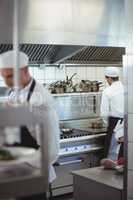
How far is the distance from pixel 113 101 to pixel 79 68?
0.52 m

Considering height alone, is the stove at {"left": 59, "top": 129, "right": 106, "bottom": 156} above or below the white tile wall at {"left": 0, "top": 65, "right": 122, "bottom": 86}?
below

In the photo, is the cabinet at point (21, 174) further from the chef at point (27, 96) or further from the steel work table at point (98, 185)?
the steel work table at point (98, 185)

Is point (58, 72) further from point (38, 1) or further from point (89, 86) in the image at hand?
point (38, 1)

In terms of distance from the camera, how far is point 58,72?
347cm

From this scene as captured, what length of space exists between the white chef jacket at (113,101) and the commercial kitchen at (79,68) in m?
0.19

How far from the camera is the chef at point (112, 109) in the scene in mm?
3248

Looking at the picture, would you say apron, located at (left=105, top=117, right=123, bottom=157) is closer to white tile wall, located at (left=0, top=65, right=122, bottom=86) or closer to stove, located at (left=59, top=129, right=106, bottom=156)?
stove, located at (left=59, top=129, right=106, bottom=156)

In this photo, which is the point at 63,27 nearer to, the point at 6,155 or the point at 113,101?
the point at 113,101

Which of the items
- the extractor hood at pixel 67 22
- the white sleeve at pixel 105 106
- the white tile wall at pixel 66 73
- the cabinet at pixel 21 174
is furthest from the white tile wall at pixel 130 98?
the cabinet at pixel 21 174

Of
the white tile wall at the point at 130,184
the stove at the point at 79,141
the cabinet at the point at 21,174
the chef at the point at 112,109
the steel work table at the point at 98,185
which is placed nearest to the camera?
the cabinet at the point at 21,174

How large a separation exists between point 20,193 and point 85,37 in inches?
89.9

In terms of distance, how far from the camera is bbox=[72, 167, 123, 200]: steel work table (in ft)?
7.07

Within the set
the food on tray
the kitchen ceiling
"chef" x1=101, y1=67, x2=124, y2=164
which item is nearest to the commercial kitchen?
the kitchen ceiling

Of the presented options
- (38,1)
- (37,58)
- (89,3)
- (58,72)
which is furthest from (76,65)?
(38,1)
